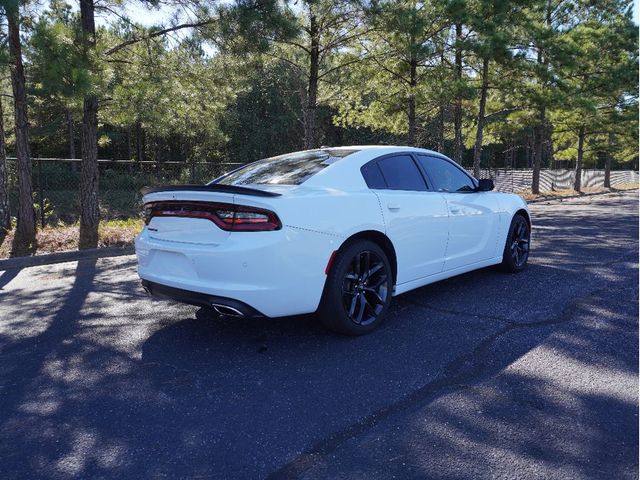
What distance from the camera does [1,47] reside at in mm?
6855

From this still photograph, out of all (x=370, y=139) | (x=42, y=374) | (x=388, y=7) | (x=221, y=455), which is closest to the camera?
(x=221, y=455)

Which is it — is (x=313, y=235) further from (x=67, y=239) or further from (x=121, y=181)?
(x=121, y=181)

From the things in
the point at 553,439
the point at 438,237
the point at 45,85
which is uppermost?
the point at 45,85

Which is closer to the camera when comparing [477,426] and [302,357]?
[477,426]

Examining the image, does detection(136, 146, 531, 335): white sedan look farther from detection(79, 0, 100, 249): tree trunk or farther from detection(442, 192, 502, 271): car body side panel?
detection(79, 0, 100, 249): tree trunk

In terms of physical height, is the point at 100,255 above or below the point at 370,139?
below

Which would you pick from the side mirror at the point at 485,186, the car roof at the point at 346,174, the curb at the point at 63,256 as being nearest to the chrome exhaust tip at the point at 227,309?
the car roof at the point at 346,174

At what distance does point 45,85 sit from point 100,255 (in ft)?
9.04

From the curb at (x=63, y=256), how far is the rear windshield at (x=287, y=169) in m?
4.23

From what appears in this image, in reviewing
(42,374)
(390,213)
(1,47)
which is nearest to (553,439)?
(390,213)

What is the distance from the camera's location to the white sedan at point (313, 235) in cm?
341

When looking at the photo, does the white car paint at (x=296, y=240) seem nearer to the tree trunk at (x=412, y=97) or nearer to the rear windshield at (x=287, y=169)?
the rear windshield at (x=287, y=169)

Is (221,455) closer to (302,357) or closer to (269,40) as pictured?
(302,357)

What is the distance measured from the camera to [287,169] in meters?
4.48
